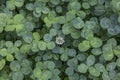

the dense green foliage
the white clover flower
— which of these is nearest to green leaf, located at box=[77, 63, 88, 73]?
the dense green foliage

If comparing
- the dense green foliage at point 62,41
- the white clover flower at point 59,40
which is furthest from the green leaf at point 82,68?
the white clover flower at point 59,40

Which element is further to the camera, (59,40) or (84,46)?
(59,40)

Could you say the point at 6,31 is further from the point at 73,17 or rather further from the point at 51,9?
the point at 73,17

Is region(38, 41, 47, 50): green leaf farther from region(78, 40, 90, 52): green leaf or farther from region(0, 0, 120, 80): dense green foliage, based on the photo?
region(78, 40, 90, 52): green leaf

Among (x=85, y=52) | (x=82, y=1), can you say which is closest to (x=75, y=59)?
(x=85, y=52)

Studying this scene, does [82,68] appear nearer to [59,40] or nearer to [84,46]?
[84,46]

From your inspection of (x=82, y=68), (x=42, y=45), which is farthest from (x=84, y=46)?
(x=42, y=45)

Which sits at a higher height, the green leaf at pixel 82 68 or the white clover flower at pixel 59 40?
the white clover flower at pixel 59 40

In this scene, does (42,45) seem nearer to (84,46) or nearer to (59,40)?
(59,40)

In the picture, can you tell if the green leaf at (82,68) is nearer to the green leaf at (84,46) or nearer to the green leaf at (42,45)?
the green leaf at (84,46)
